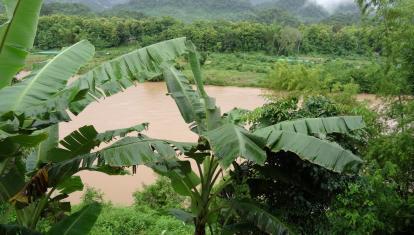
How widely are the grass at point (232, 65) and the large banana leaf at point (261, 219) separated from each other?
43.8 feet

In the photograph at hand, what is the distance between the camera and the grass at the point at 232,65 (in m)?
19.6

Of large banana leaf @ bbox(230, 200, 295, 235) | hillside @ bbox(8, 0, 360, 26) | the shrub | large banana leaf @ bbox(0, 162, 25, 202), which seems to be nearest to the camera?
large banana leaf @ bbox(0, 162, 25, 202)

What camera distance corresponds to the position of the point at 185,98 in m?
3.09

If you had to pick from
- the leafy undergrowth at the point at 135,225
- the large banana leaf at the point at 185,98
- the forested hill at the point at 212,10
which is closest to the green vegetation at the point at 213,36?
the forested hill at the point at 212,10

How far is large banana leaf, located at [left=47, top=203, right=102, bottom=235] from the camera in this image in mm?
2383

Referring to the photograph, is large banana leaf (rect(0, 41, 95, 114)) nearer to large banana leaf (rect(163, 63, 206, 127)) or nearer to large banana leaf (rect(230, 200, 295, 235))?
large banana leaf (rect(163, 63, 206, 127))

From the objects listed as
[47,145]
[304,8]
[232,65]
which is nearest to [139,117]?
[47,145]

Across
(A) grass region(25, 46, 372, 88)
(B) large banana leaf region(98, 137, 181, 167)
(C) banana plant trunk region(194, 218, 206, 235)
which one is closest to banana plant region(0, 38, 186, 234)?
(B) large banana leaf region(98, 137, 181, 167)

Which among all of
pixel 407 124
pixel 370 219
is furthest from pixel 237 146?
pixel 407 124

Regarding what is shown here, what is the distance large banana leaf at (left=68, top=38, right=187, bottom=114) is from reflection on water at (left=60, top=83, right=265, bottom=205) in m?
2.69

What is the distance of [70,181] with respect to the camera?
2.94 metres

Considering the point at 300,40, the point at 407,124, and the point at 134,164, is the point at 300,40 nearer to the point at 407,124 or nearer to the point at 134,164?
the point at 407,124

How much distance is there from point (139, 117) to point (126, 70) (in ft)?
29.4

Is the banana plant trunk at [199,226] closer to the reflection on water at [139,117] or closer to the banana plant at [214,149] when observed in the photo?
the banana plant at [214,149]
